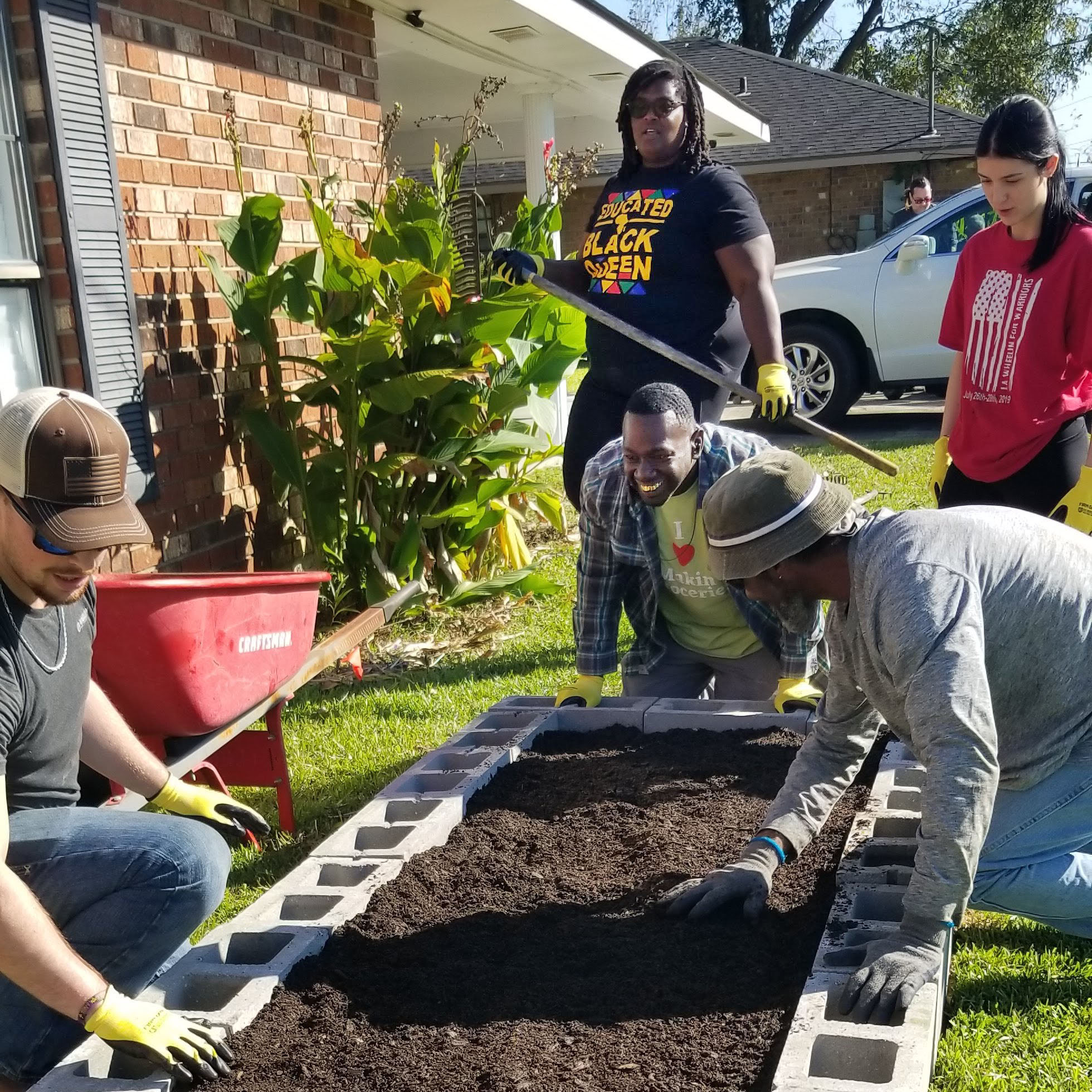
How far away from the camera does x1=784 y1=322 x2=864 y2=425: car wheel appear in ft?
37.3

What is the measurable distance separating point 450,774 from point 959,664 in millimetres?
1840

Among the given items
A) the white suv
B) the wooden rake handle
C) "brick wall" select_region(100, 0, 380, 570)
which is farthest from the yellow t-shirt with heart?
the white suv

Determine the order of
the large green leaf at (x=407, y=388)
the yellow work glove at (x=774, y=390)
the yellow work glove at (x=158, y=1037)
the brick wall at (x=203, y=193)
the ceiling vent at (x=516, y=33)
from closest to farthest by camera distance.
Result: the yellow work glove at (x=158, y=1037)
the yellow work glove at (x=774, y=390)
the brick wall at (x=203, y=193)
the large green leaf at (x=407, y=388)
the ceiling vent at (x=516, y=33)

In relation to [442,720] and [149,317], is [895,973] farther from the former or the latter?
[149,317]

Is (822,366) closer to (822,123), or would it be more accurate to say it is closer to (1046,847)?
(1046,847)

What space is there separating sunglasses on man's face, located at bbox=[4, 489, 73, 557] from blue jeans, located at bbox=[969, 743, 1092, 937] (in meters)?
2.04

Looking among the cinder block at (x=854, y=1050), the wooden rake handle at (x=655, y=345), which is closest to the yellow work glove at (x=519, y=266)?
the wooden rake handle at (x=655, y=345)

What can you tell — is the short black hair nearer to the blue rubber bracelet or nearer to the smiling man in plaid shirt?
the smiling man in plaid shirt

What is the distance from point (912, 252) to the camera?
10.9 meters

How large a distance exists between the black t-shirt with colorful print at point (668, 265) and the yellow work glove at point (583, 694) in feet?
3.53

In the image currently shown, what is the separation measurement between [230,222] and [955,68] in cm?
3467

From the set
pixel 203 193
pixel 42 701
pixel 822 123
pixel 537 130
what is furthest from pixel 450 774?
pixel 822 123

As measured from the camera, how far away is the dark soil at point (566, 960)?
2.41 metres

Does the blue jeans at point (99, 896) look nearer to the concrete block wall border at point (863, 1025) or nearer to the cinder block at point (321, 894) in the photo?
the cinder block at point (321, 894)
